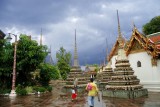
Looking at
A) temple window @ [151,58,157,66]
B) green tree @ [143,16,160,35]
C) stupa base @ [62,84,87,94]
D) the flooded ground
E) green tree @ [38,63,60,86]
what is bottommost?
the flooded ground

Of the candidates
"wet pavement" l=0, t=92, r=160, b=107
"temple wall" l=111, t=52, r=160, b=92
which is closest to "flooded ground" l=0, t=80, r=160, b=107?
"wet pavement" l=0, t=92, r=160, b=107

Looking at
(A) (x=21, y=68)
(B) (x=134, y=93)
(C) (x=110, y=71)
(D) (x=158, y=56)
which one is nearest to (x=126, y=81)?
(B) (x=134, y=93)

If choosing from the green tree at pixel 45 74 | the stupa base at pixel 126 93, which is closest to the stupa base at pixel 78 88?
the green tree at pixel 45 74

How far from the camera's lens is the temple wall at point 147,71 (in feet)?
69.1

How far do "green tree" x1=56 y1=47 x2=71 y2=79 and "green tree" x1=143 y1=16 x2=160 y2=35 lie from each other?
19454 mm

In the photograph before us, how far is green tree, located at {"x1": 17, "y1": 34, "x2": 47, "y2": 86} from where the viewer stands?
918 inches

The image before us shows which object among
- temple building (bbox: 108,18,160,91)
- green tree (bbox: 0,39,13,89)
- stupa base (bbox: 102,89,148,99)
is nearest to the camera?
stupa base (bbox: 102,89,148,99)

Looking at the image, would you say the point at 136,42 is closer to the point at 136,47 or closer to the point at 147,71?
the point at 136,47

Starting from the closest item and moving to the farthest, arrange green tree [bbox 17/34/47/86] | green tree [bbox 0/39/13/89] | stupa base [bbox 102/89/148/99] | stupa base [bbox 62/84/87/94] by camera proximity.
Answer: stupa base [bbox 102/89/148/99] → green tree [bbox 0/39/13/89] → green tree [bbox 17/34/47/86] → stupa base [bbox 62/84/87/94]

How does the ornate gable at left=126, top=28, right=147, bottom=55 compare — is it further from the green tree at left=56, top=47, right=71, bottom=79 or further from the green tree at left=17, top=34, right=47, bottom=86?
the green tree at left=56, top=47, right=71, bottom=79

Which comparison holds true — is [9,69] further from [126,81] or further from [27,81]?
[126,81]

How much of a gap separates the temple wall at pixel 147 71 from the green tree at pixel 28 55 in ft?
35.6

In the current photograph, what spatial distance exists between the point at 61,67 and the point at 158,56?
31.9m

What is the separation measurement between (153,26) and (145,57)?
73.4ft
